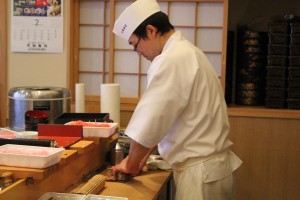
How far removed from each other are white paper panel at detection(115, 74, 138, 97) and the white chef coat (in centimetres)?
190

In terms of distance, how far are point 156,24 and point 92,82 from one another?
204 cm

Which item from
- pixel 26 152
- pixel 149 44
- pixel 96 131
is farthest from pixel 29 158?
pixel 149 44

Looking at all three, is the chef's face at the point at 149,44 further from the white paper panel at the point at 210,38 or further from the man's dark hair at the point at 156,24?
the white paper panel at the point at 210,38

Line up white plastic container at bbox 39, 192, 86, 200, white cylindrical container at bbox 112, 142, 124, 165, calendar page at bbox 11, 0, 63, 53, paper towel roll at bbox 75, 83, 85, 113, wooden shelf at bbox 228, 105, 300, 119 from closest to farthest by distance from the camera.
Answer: white plastic container at bbox 39, 192, 86, 200
white cylindrical container at bbox 112, 142, 124, 165
paper towel roll at bbox 75, 83, 85, 113
wooden shelf at bbox 228, 105, 300, 119
calendar page at bbox 11, 0, 63, 53

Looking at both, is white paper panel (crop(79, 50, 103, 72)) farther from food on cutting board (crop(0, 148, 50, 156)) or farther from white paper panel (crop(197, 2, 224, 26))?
food on cutting board (crop(0, 148, 50, 156))

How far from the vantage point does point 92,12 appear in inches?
148

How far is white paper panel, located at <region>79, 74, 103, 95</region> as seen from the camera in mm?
3842

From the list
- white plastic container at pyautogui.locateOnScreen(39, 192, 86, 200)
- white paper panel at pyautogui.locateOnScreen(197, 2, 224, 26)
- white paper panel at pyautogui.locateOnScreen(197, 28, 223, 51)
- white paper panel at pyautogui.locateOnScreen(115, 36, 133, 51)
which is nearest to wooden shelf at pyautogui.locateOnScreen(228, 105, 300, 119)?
white paper panel at pyautogui.locateOnScreen(197, 28, 223, 51)

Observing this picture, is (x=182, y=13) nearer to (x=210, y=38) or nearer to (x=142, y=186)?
(x=210, y=38)

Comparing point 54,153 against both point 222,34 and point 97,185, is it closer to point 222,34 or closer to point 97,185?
point 97,185

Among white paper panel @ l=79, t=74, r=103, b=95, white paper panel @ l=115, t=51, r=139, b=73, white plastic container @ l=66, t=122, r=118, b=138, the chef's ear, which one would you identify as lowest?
white plastic container @ l=66, t=122, r=118, b=138

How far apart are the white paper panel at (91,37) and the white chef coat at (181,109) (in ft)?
6.58

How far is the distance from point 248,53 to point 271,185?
1173 millimetres

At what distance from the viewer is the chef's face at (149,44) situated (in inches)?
75.5
